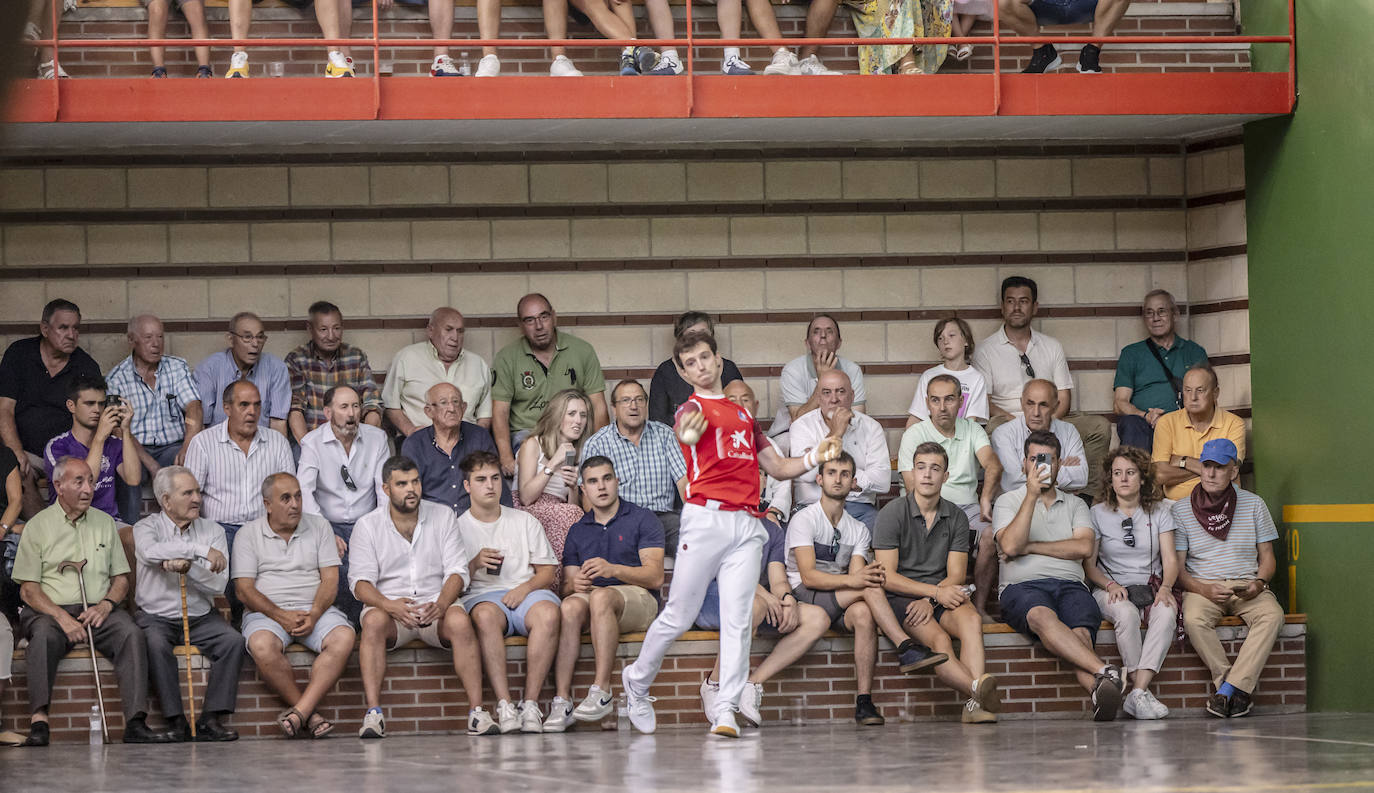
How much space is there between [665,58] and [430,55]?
1857 mm

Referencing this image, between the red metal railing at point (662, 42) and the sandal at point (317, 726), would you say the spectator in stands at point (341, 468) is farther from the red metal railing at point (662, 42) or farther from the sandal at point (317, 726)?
the red metal railing at point (662, 42)

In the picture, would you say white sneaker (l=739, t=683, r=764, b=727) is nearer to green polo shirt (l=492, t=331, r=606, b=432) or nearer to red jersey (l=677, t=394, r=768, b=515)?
red jersey (l=677, t=394, r=768, b=515)

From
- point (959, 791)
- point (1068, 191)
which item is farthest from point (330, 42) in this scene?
point (959, 791)

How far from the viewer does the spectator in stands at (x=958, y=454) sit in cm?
960

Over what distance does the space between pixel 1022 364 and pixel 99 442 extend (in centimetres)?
619

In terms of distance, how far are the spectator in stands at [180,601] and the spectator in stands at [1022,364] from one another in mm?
5346

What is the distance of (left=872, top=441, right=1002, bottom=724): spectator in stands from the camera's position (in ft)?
27.9

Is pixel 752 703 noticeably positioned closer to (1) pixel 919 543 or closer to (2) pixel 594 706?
(2) pixel 594 706

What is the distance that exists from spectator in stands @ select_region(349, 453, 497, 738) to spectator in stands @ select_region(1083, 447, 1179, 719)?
12.4 ft

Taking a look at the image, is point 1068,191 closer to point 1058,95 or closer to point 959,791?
point 1058,95

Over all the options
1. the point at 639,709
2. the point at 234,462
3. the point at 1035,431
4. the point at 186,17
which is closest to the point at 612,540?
the point at 639,709

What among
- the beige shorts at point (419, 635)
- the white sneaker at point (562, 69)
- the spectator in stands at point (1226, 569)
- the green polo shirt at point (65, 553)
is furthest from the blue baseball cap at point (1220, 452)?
the green polo shirt at point (65, 553)

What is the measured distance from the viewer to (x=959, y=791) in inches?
202

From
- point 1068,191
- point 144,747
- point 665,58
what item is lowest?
point 144,747
